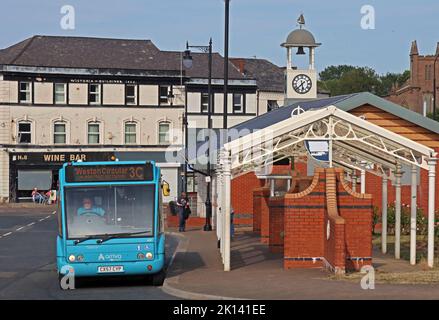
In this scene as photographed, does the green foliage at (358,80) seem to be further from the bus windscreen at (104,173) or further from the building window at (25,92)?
the bus windscreen at (104,173)

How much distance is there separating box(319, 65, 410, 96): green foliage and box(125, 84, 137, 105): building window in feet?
159

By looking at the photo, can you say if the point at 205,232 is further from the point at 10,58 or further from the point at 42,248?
the point at 10,58

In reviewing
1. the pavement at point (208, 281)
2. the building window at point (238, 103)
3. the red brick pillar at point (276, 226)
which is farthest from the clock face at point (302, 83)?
the building window at point (238, 103)

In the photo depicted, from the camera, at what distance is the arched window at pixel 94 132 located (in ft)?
234

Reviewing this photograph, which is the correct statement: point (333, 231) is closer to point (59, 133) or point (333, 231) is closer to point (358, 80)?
point (59, 133)

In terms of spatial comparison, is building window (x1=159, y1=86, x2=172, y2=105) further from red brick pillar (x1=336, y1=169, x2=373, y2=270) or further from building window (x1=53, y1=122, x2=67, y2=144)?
red brick pillar (x1=336, y1=169, x2=373, y2=270)

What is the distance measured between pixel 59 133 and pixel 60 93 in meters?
3.09

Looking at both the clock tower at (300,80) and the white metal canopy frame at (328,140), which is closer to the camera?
the white metal canopy frame at (328,140)

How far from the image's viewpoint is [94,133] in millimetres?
71500

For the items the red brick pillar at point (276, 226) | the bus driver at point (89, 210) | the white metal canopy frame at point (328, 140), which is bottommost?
the red brick pillar at point (276, 226)

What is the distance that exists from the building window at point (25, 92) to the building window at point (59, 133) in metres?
2.82

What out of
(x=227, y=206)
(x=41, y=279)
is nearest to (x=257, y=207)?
(x=227, y=206)

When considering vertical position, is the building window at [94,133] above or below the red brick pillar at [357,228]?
above

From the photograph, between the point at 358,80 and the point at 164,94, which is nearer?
the point at 164,94
